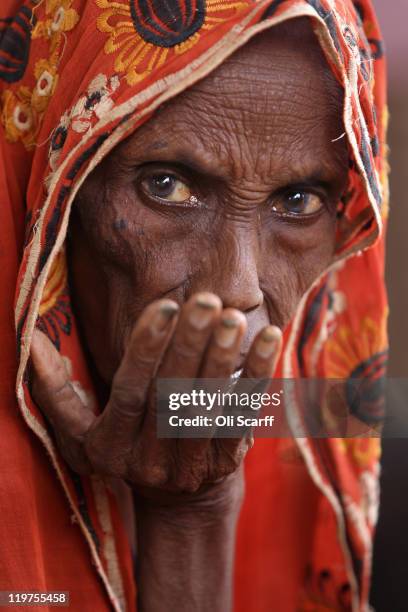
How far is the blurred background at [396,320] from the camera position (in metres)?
1.60

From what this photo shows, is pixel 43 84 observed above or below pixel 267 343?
above

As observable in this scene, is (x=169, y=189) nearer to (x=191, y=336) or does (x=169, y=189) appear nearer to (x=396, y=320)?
(x=191, y=336)

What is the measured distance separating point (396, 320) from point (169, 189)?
7.63ft

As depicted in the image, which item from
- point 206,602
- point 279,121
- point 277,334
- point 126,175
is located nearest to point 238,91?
point 279,121

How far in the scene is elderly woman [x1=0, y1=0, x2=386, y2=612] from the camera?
1.06m

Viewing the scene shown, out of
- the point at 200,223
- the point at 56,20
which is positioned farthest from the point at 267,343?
the point at 56,20

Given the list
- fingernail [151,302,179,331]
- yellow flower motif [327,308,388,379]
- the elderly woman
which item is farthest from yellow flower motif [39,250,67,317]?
yellow flower motif [327,308,388,379]

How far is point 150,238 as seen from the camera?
1131 millimetres

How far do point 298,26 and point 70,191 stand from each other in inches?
14.9

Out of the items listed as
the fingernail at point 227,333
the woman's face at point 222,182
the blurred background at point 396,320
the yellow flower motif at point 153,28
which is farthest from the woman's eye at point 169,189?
the blurred background at point 396,320

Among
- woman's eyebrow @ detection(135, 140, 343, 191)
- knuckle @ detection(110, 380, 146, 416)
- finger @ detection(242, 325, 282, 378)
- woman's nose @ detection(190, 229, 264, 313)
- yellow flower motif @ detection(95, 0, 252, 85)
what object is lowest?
knuckle @ detection(110, 380, 146, 416)

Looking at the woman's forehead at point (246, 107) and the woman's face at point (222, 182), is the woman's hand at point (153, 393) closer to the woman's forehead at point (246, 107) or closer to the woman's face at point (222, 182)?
the woman's face at point (222, 182)

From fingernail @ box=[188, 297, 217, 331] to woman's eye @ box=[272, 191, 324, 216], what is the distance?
0.97 ft

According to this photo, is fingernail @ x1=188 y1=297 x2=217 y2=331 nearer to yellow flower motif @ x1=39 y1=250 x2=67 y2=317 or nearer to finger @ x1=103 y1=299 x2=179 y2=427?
finger @ x1=103 y1=299 x2=179 y2=427
